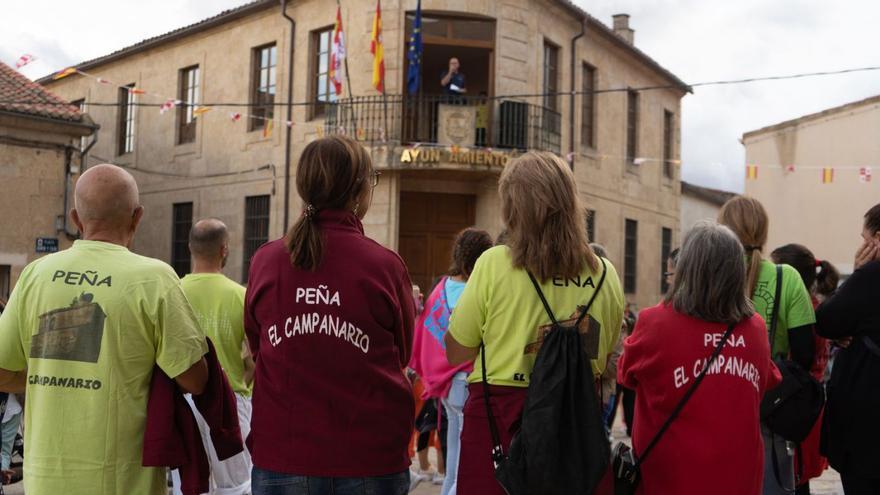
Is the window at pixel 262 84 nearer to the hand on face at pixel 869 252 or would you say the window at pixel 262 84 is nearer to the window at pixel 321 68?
the window at pixel 321 68

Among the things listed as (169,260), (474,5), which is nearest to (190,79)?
(169,260)

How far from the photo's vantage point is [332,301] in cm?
286

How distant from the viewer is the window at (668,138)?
25641mm

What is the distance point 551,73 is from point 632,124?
5001mm

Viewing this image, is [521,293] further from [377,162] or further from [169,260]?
[169,260]

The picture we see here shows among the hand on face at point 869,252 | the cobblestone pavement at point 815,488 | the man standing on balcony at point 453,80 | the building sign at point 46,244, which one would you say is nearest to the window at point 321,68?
the man standing on balcony at point 453,80

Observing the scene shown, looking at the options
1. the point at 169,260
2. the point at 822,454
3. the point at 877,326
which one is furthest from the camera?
the point at 169,260

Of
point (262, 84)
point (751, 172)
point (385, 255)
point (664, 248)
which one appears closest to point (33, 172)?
point (262, 84)

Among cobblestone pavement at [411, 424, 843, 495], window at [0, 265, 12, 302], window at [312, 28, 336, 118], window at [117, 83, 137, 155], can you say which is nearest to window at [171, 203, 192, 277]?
window at [117, 83, 137, 155]

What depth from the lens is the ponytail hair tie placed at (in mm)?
3002

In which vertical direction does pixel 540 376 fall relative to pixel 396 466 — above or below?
above

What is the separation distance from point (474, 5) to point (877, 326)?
14584 mm

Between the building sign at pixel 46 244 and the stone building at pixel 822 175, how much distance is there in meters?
20.2

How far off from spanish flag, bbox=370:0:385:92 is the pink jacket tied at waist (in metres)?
11.2
